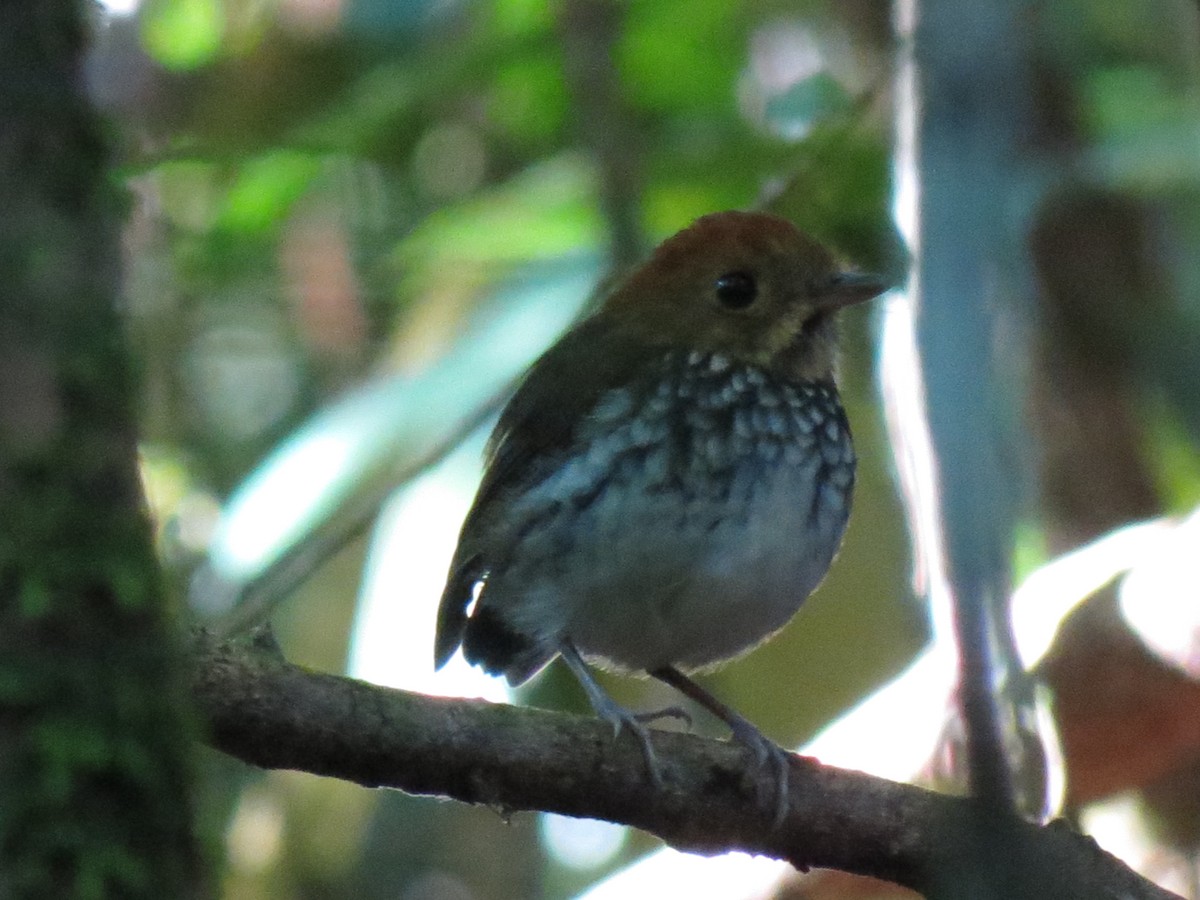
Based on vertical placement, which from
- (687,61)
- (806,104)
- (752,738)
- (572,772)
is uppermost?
(687,61)

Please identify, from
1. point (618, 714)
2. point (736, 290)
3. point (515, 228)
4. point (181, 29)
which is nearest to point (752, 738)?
point (618, 714)

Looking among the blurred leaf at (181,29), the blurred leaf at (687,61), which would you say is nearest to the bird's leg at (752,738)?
the blurred leaf at (687,61)

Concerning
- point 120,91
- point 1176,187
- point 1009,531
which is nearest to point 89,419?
point 1009,531

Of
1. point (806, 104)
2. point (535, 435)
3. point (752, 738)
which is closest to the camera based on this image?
point (752, 738)

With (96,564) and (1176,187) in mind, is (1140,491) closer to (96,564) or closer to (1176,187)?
(1176,187)

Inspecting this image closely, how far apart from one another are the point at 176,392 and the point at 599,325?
2.09 m

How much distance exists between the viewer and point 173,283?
5.33m

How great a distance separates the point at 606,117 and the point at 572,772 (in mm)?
2261

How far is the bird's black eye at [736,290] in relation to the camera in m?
3.67

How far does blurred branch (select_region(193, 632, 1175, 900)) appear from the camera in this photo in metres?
2.49

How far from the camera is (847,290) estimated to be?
3.64 meters

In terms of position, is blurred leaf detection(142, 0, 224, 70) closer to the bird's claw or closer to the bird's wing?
the bird's wing

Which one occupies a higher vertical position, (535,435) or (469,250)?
(469,250)

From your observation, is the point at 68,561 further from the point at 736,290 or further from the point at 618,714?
the point at 736,290
